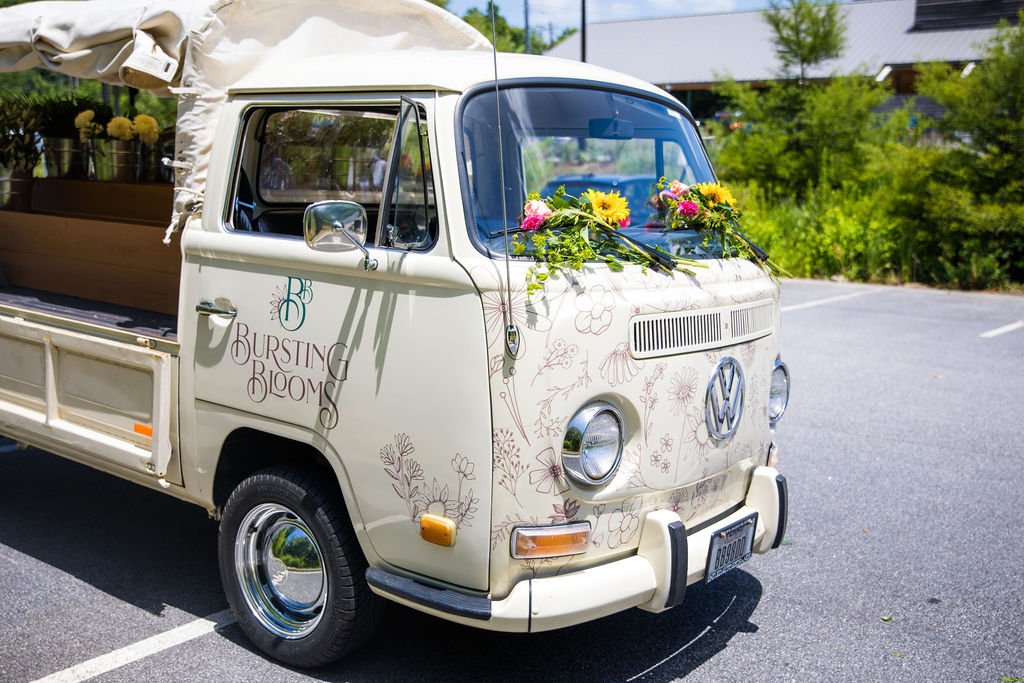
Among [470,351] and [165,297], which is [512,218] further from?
[165,297]

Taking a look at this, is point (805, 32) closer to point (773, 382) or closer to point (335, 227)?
point (773, 382)

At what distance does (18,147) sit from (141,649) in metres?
3.82

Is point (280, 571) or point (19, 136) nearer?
point (280, 571)

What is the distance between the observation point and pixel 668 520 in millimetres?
3285

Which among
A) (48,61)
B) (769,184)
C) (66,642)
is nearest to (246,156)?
(48,61)

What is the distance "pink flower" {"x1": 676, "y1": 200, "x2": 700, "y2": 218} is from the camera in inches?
157

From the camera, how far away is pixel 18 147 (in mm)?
6211

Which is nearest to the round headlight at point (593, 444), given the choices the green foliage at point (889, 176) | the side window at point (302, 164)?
the side window at point (302, 164)

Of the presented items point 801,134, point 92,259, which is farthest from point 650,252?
point 801,134

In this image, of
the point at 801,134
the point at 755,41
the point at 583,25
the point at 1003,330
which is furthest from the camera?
the point at 755,41

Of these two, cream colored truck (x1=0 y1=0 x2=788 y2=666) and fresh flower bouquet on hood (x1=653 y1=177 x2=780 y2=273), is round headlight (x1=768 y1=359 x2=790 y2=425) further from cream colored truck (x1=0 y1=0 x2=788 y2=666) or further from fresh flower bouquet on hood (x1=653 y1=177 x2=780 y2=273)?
fresh flower bouquet on hood (x1=653 y1=177 x2=780 y2=273)

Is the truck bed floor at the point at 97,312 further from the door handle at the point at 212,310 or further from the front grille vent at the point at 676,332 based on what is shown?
the front grille vent at the point at 676,332

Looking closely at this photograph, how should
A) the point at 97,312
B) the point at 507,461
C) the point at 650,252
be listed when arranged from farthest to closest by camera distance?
the point at 97,312 < the point at 650,252 < the point at 507,461

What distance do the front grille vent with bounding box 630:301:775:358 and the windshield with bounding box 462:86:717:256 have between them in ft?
1.02
